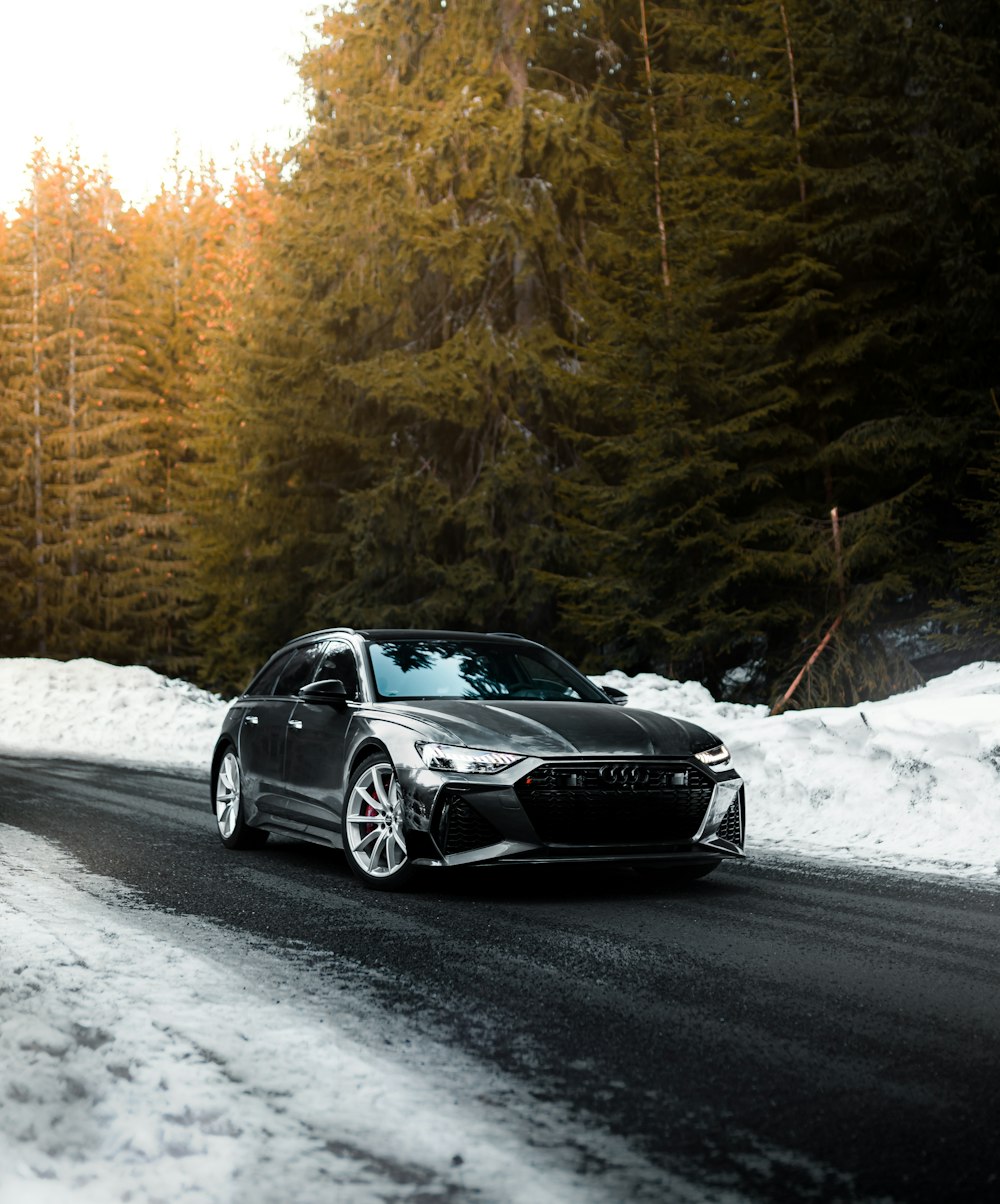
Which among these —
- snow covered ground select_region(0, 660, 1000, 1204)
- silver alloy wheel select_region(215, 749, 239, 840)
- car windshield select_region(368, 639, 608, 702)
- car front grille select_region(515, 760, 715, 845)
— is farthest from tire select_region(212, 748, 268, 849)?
car front grille select_region(515, 760, 715, 845)

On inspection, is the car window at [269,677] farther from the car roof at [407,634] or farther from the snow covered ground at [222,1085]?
the snow covered ground at [222,1085]

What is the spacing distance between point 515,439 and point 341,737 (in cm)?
1423

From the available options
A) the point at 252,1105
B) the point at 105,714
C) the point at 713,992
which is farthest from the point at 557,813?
the point at 105,714

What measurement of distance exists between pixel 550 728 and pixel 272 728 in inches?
107

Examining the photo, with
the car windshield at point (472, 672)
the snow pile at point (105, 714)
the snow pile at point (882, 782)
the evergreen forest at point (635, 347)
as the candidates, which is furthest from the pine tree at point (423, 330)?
the car windshield at point (472, 672)

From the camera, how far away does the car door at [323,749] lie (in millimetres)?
8391

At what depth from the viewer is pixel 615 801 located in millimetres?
7344

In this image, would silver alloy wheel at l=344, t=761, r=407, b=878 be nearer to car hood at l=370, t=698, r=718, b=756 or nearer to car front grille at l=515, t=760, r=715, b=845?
car hood at l=370, t=698, r=718, b=756

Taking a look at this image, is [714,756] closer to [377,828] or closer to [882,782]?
[377,828]

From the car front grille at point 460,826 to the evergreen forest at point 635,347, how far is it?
28.4ft

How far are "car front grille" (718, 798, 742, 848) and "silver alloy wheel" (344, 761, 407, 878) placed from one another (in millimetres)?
1829

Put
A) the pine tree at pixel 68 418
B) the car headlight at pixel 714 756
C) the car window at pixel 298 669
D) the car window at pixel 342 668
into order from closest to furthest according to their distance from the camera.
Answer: the car headlight at pixel 714 756, the car window at pixel 342 668, the car window at pixel 298 669, the pine tree at pixel 68 418

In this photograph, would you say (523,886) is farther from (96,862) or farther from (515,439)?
(515,439)

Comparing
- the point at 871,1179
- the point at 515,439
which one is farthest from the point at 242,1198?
the point at 515,439
